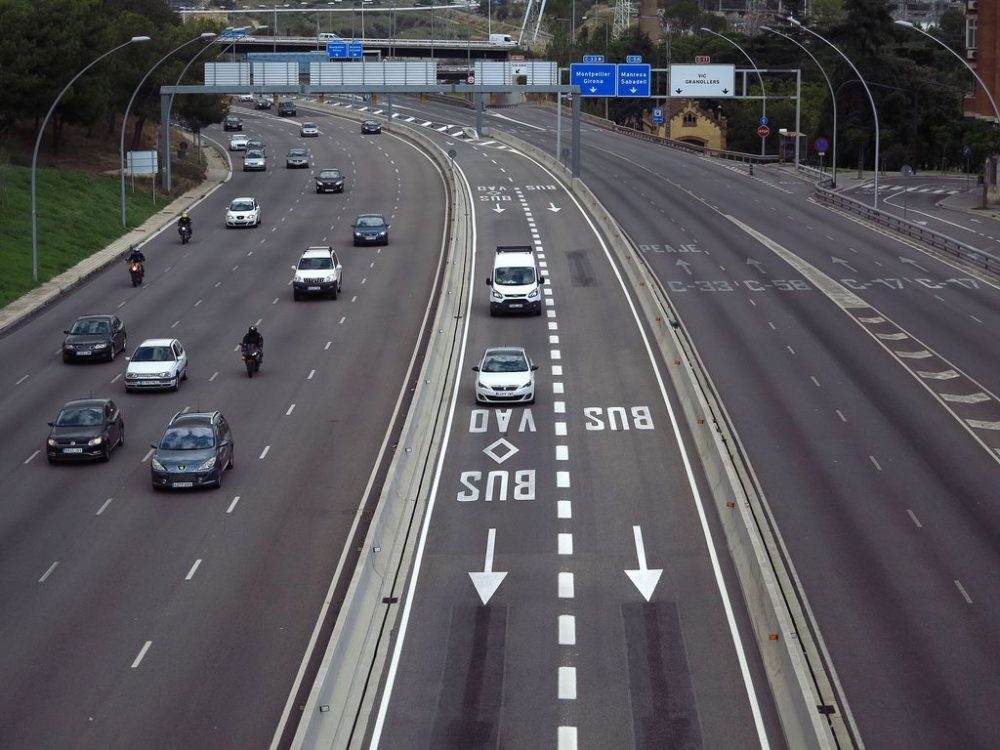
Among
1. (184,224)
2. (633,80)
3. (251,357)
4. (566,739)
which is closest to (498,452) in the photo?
(251,357)

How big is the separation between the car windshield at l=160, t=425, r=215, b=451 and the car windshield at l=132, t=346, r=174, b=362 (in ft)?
29.3

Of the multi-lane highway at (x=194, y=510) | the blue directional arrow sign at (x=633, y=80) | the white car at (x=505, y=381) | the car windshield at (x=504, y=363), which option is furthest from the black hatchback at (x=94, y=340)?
the blue directional arrow sign at (x=633, y=80)

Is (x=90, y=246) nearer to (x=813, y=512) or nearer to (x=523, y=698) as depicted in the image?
(x=813, y=512)

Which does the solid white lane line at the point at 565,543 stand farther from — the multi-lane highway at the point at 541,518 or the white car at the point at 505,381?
the white car at the point at 505,381

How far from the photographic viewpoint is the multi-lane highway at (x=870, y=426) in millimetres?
21656

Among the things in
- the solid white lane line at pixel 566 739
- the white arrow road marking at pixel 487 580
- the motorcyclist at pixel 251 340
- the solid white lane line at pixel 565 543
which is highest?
the motorcyclist at pixel 251 340

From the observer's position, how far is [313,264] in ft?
172

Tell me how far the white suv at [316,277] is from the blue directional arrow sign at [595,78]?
144 feet

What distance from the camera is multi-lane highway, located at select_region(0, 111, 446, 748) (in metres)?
20.2

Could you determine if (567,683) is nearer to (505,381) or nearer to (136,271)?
(505,381)

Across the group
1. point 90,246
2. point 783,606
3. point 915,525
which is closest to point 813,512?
point 915,525

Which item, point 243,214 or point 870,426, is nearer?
point 870,426

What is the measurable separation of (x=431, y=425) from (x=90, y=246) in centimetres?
3287

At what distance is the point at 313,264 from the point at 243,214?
61.4 ft
